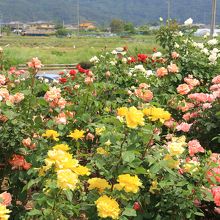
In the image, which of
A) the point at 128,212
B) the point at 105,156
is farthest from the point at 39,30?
the point at 128,212

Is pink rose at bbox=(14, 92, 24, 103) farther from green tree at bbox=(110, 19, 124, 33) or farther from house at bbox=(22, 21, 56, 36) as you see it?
green tree at bbox=(110, 19, 124, 33)

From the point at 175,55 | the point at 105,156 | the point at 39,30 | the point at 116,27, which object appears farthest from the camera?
the point at 39,30

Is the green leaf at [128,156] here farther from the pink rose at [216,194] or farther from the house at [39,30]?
the house at [39,30]

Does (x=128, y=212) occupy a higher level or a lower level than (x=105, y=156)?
lower

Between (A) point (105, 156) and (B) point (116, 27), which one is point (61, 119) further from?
(B) point (116, 27)

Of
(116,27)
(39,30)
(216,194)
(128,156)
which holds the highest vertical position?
(128,156)

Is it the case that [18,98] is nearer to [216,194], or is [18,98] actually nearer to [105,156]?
[105,156]

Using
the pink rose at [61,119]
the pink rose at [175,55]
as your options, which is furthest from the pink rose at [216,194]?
the pink rose at [175,55]

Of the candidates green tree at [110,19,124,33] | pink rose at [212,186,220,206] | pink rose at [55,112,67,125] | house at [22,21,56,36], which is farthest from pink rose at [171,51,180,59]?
green tree at [110,19,124,33]

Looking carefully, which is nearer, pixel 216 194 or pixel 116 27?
pixel 216 194

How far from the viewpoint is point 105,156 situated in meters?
2.15

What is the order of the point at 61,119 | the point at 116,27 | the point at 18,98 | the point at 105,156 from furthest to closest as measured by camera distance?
1. the point at 116,27
2. the point at 61,119
3. the point at 18,98
4. the point at 105,156

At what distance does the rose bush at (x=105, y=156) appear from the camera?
5.99 ft

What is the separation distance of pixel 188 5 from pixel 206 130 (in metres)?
191
